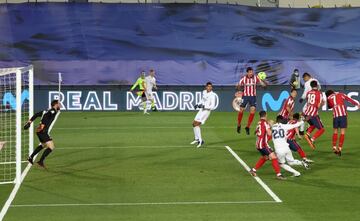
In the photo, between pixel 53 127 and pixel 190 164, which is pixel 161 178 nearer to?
pixel 190 164

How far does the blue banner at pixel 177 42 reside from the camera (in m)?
42.0

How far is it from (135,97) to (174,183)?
2224 centimetres

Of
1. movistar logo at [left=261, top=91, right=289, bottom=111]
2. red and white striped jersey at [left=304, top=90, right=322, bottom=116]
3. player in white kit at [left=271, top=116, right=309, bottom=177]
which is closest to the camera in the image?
player in white kit at [left=271, top=116, right=309, bottom=177]

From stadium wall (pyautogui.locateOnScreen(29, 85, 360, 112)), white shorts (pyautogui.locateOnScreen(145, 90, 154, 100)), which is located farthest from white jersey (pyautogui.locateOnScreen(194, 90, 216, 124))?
stadium wall (pyautogui.locateOnScreen(29, 85, 360, 112))

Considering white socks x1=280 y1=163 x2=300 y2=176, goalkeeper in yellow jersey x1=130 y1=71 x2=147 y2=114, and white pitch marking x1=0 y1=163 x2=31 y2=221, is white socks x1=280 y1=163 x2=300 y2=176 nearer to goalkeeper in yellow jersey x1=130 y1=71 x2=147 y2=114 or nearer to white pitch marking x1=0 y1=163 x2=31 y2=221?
white pitch marking x1=0 y1=163 x2=31 y2=221

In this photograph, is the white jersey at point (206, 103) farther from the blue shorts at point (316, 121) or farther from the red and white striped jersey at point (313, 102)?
the blue shorts at point (316, 121)

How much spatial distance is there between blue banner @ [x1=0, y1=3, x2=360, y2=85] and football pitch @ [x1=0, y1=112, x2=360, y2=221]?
41.2 ft

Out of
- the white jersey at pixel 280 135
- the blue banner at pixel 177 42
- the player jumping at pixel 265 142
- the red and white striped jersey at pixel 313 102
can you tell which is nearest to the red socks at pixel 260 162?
the player jumping at pixel 265 142

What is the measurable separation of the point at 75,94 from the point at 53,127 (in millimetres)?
8258

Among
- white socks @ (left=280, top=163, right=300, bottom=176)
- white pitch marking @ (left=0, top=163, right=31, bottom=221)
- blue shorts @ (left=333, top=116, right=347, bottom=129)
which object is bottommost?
white pitch marking @ (left=0, top=163, right=31, bottom=221)

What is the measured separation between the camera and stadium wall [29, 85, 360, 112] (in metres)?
40.2

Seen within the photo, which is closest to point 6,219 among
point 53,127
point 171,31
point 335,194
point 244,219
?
point 244,219

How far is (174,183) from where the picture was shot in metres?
18.8

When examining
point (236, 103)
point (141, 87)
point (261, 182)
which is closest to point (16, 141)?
point (261, 182)
